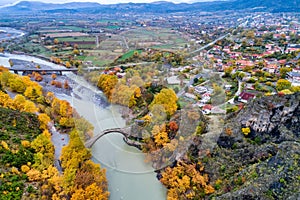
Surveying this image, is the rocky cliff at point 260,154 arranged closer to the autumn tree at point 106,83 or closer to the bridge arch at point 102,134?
the bridge arch at point 102,134

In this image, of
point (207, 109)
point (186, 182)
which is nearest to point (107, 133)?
point (186, 182)

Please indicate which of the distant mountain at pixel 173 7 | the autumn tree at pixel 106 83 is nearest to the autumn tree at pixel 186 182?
the autumn tree at pixel 106 83

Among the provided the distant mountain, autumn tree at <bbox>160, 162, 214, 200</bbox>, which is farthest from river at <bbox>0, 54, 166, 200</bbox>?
the distant mountain

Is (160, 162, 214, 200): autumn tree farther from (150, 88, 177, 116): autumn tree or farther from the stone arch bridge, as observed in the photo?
the stone arch bridge

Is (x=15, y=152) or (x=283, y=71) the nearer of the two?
(x=15, y=152)

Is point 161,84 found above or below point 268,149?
above

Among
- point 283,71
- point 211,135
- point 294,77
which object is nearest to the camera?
point 211,135

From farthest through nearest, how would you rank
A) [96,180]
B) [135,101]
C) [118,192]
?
1. [135,101]
2. [118,192]
3. [96,180]

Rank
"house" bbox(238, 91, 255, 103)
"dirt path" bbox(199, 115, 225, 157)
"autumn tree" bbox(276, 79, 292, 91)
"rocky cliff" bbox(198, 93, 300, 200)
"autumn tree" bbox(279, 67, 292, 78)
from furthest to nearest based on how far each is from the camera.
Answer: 1. "autumn tree" bbox(279, 67, 292, 78)
2. "autumn tree" bbox(276, 79, 292, 91)
3. "house" bbox(238, 91, 255, 103)
4. "dirt path" bbox(199, 115, 225, 157)
5. "rocky cliff" bbox(198, 93, 300, 200)

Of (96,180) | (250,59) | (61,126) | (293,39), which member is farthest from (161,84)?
(293,39)

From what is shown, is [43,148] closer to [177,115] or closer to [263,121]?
[177,115]

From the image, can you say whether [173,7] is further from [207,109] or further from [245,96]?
[207,109]
